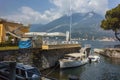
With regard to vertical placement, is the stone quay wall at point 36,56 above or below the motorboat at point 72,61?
above

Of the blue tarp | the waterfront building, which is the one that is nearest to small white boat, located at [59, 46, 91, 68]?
the blue tarp

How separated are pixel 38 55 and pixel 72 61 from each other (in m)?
9.16

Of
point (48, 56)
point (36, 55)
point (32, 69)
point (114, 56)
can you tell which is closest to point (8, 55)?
point (36, 55)

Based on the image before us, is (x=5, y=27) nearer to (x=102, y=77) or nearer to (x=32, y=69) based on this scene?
(x=102, y=77)

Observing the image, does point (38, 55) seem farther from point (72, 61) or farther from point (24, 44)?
point (72, 61)

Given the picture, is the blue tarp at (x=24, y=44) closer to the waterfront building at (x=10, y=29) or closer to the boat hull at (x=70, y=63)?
the waterfront building at (x=10, y=29)

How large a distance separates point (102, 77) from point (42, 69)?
1069cm

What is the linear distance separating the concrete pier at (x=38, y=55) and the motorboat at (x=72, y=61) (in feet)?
4.97

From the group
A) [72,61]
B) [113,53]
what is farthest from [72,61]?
[113,53]

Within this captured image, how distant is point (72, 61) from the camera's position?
53.5 metres

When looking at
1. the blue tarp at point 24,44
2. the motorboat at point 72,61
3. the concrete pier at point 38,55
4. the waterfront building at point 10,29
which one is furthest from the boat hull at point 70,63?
the waterfront building at point 10,29

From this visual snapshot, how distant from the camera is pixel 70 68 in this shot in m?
53.0

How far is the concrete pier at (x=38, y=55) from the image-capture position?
40531 mm

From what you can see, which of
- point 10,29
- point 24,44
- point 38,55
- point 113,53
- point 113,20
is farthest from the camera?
point 113,53
